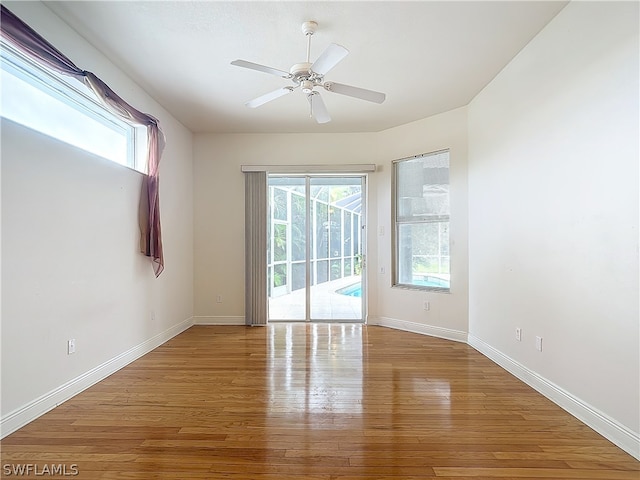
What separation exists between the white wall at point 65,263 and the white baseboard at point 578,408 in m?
3.65

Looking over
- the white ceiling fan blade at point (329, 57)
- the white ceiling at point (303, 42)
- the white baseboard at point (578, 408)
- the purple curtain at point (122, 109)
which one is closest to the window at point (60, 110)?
the purple curtain at point (122, 109)

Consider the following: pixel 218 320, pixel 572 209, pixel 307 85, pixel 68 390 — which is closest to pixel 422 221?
pixel 572 209

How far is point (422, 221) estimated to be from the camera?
425 centimetres

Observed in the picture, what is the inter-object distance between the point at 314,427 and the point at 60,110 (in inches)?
A: 117

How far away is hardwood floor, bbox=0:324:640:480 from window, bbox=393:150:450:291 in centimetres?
127

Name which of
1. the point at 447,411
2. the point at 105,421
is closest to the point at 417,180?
the point at 447,411

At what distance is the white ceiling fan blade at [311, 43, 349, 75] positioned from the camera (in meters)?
1.96

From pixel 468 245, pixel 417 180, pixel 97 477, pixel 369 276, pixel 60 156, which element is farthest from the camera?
pixel 369 276

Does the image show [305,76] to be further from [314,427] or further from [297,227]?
[297,227]

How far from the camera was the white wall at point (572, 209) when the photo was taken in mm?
1815

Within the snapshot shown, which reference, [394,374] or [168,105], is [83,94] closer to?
[168,105]

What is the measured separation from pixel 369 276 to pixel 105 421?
340cm

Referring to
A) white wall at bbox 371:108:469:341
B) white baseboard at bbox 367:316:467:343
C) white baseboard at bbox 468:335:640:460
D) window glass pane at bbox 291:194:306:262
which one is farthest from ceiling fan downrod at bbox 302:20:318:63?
white baseboard at bbox 367:316:467:343

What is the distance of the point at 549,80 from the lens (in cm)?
242
